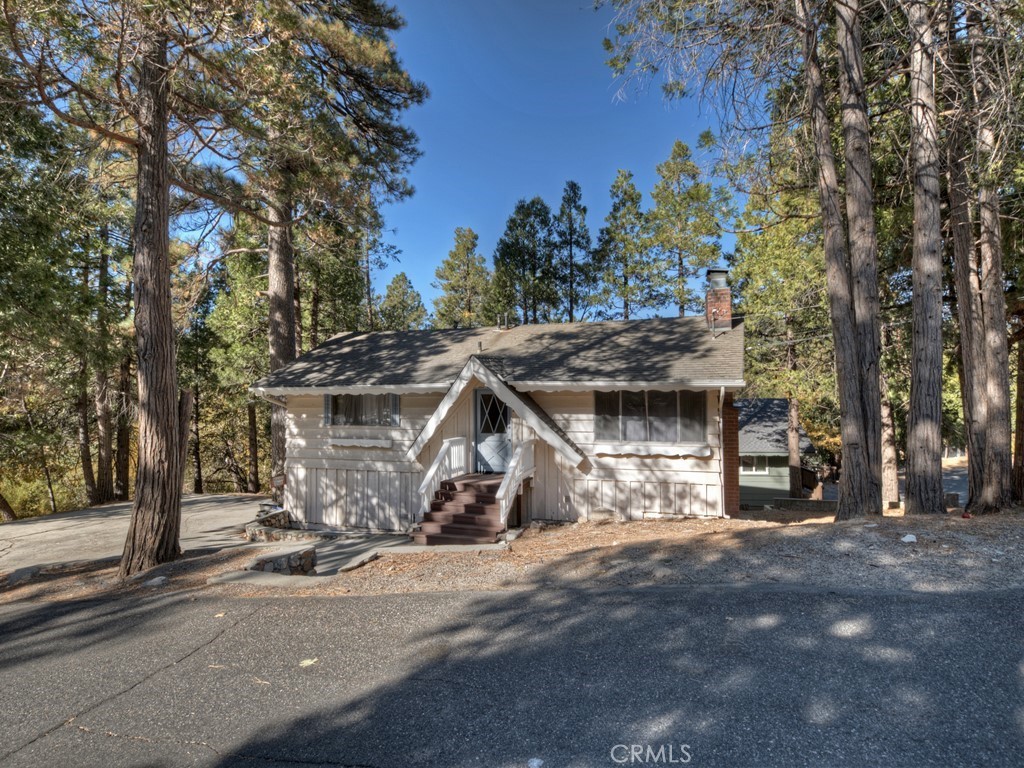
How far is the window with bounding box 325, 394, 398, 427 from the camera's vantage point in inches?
468

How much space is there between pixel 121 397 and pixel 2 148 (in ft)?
39.7

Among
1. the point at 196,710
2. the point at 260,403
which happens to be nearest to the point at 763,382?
the point at 196,710

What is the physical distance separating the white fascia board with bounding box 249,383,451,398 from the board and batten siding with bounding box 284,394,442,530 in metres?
0.44

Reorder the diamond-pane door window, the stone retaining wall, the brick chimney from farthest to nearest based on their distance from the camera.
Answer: the brick chimney, the diamond-pane door window, the stone retaining wall

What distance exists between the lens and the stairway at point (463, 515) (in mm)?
9156

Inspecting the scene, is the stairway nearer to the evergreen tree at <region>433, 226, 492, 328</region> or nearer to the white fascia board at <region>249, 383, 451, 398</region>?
the white fascia board at <region>249, 383, 451, 398</region>

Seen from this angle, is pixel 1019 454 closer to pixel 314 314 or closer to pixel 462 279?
pixel 314 314

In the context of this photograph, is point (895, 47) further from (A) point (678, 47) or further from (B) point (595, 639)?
(B) point (595, 639)

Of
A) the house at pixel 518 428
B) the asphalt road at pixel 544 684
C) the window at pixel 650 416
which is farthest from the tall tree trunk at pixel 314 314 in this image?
the asphalt road at pixel 544 684

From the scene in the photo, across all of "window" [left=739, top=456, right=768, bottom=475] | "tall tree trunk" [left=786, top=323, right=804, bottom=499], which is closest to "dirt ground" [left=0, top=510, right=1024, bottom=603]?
"tall tree trunk" [left=786, top=323, right=804, bottom=499]

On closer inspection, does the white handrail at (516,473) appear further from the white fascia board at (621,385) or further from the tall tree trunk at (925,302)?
the tall tree trunk at (925,302)

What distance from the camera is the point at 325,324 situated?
77.3 feet

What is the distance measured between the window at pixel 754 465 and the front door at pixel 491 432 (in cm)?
1506

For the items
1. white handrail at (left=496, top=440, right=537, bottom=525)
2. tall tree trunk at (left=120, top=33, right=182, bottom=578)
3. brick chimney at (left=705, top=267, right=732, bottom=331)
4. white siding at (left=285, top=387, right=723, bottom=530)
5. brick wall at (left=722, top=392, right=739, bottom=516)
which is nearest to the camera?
tall tree trunk at (left=120, top=33, right=182, bottom=578)
